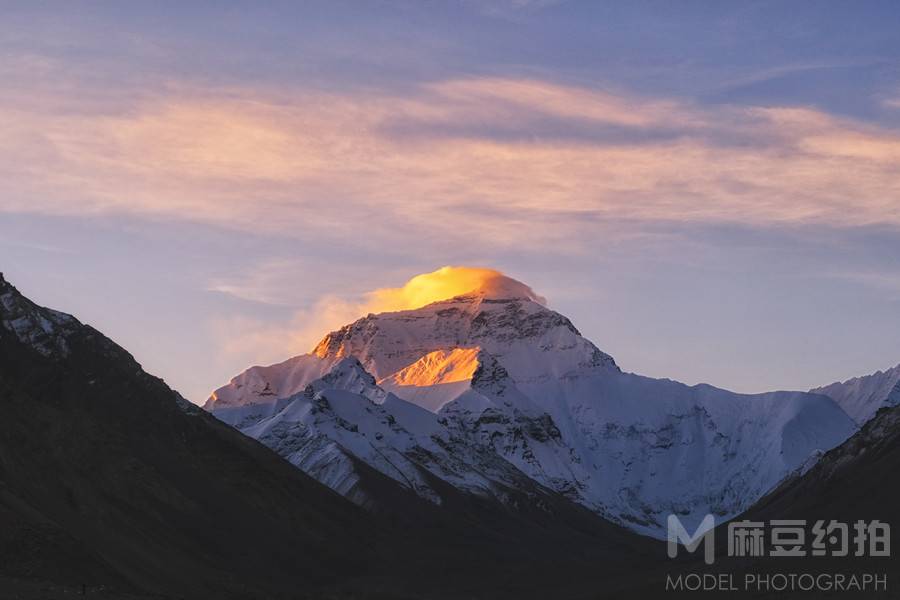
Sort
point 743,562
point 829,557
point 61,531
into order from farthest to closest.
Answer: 1. point 743,562
2. point 829,557
3. point 61,531

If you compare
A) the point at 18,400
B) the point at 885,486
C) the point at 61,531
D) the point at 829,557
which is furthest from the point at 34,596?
the point at 885,486

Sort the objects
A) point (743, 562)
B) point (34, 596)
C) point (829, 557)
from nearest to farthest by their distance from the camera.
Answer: point (34, 596) < point (829, 557) < point (743, 562)

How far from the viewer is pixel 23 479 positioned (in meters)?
176

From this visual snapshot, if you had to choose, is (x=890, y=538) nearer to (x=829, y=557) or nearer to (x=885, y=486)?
(x=829, y=557)

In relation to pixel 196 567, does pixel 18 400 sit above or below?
above

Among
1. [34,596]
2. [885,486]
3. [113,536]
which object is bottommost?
[34,596]

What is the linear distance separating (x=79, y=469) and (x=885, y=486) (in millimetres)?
94993

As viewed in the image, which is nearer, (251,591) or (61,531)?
(61,531)

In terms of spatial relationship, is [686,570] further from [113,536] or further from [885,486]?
[113,536]

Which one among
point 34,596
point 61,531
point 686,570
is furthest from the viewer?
point 686,570

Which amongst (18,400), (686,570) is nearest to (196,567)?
(18,400)

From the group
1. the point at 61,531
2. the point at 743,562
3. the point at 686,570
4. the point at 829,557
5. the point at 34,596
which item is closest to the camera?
the point at 34,596

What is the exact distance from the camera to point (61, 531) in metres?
142

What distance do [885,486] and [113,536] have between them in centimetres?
8905
